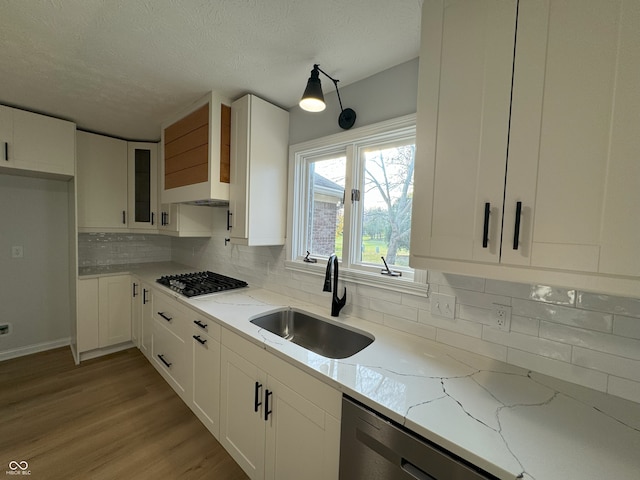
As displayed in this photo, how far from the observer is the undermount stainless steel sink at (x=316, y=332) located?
5.08 ft

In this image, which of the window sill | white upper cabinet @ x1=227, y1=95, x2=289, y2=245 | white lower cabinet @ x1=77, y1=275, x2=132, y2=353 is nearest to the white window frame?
the window sill

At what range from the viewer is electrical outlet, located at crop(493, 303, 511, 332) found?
3.83 ft

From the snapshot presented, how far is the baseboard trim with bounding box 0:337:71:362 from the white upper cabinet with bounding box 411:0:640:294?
394 cm

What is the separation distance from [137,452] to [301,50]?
2.58 metres

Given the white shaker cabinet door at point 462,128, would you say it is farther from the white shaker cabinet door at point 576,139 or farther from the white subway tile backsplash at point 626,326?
the white subway tile backsplash at point 626,326

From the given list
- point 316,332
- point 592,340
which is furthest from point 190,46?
point 592,340

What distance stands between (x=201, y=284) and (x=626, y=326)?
245cm

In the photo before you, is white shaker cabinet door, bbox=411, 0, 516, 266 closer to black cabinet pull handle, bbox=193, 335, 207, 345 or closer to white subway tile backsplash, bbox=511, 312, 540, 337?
white subway tile backsplash, bbox=511, 312, 540, 337

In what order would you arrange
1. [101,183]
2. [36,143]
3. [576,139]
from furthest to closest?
[101,183] < [36,143] < [576,139]

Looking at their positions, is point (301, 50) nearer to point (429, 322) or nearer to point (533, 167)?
point (533, 167)

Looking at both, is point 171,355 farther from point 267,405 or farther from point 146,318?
point 267,405

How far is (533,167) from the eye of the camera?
83 centimetres

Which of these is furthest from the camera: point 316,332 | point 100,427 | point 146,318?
point 146,318

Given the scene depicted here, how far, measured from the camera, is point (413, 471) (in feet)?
2.70
